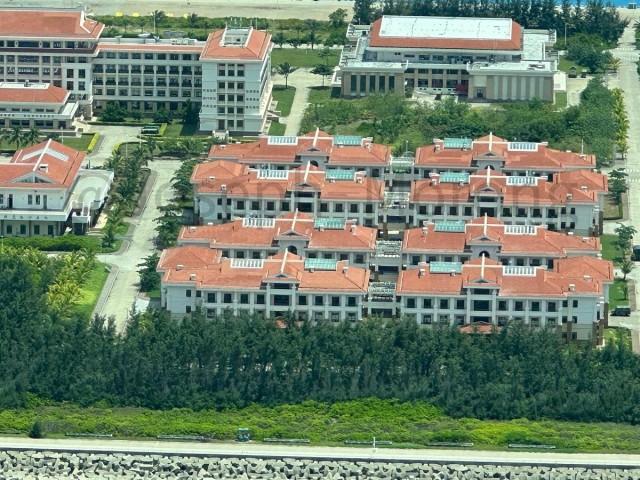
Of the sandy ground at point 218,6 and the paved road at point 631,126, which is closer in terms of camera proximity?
the paved road at point 631,126

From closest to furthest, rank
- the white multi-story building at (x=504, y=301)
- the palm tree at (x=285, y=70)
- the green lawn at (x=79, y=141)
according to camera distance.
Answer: the white multi-story building at (x=504, y=301)
the green lawn at (x=79, y=141)
the palm tree at (x=285, y=70)

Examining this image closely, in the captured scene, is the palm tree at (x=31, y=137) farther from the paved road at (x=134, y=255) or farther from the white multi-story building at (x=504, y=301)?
the white multi-story building at (x=504, y=301)

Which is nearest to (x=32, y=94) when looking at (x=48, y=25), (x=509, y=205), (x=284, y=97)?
(x=48, y=25)

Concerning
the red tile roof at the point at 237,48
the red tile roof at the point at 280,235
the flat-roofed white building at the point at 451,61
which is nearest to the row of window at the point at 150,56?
the red tile roof at the point at 237,48

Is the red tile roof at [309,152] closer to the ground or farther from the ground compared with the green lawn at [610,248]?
farther from the ground

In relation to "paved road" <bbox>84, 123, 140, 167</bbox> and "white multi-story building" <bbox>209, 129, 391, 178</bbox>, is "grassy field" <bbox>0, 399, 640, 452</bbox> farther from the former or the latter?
"paved road" <bbox>84, 123, 140, 167</bbox>

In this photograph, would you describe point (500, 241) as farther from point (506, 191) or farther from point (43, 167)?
point (43, 167)

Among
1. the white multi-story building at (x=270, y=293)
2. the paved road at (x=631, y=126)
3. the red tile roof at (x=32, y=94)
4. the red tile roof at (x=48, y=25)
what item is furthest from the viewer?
the red tile roof at (x=48, y=25)
